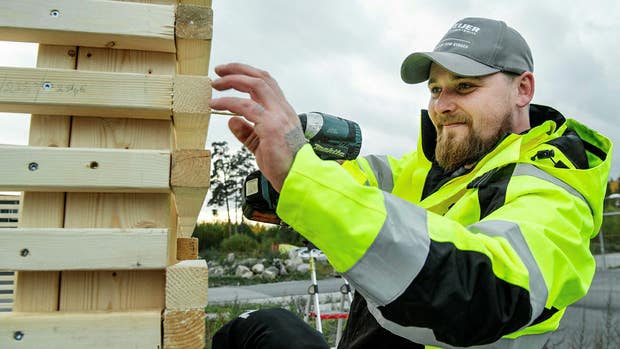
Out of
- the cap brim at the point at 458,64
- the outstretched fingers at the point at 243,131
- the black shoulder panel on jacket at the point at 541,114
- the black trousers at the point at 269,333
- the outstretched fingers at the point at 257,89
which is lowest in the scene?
the black trousers at the point at 269,333

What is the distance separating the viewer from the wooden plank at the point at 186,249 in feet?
9.74

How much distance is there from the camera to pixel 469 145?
228cm

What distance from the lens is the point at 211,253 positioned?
21.9m

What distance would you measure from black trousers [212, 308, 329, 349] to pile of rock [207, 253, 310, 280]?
15975 mm

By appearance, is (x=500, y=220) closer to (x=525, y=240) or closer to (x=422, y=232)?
(x=525, y=240)

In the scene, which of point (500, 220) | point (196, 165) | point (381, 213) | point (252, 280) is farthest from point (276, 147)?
point (252, 280)

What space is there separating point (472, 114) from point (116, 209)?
1.37 m

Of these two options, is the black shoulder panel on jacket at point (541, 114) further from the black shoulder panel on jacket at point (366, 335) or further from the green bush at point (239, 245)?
the green bush at point (239, 245)

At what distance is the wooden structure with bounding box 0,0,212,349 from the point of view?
1623mm

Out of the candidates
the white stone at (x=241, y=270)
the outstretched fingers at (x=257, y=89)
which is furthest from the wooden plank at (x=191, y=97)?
the white stone at (x=241, y=270)

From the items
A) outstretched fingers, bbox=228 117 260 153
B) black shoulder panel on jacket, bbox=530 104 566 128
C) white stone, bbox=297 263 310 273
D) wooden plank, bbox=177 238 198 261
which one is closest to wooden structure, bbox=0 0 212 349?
outstretched fingers, bbox=228 117 260 153

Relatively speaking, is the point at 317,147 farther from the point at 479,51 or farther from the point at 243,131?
the point at 479,51

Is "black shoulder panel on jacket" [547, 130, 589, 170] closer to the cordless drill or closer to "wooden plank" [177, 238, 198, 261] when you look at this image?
the cordless drill

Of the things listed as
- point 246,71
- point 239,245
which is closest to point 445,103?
point 246,71
